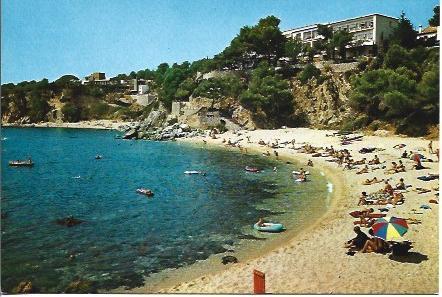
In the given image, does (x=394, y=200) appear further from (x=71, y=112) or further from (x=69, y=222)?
(x=71, y=112)

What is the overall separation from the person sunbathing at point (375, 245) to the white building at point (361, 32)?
20.3 meters

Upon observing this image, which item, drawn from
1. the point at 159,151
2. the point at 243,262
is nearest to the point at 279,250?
the point at 243,262

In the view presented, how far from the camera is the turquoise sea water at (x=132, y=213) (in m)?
9.27

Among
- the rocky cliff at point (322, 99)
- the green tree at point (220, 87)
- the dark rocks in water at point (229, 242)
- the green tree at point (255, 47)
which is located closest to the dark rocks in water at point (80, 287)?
the dark rocks in water at point (229, 242)

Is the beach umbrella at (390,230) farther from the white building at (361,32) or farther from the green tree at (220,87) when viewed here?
the green tree at (220,87)

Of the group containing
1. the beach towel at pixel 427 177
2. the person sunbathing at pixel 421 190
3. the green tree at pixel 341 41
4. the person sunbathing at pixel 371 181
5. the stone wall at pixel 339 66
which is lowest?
the person sunbathing at pixel 371 181

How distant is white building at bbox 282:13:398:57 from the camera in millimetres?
28094

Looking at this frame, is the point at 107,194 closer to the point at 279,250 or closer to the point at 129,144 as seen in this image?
the point at 279,250

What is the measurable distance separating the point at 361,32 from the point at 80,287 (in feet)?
93.3

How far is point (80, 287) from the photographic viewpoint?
26.8 feet

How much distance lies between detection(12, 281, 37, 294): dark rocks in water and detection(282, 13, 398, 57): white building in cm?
2330

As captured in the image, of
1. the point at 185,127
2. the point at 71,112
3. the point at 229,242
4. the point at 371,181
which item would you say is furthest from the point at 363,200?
the point at 71,112

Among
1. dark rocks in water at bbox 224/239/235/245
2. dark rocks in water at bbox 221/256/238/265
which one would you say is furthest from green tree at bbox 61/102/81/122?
dark rocks in water at bbox 221/256/238/265

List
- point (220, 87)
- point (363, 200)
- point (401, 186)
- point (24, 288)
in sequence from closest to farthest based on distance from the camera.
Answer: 1. point (24, 288)
2. point (363, 200)
3. point (401, 186)
4. point (220, 87)
